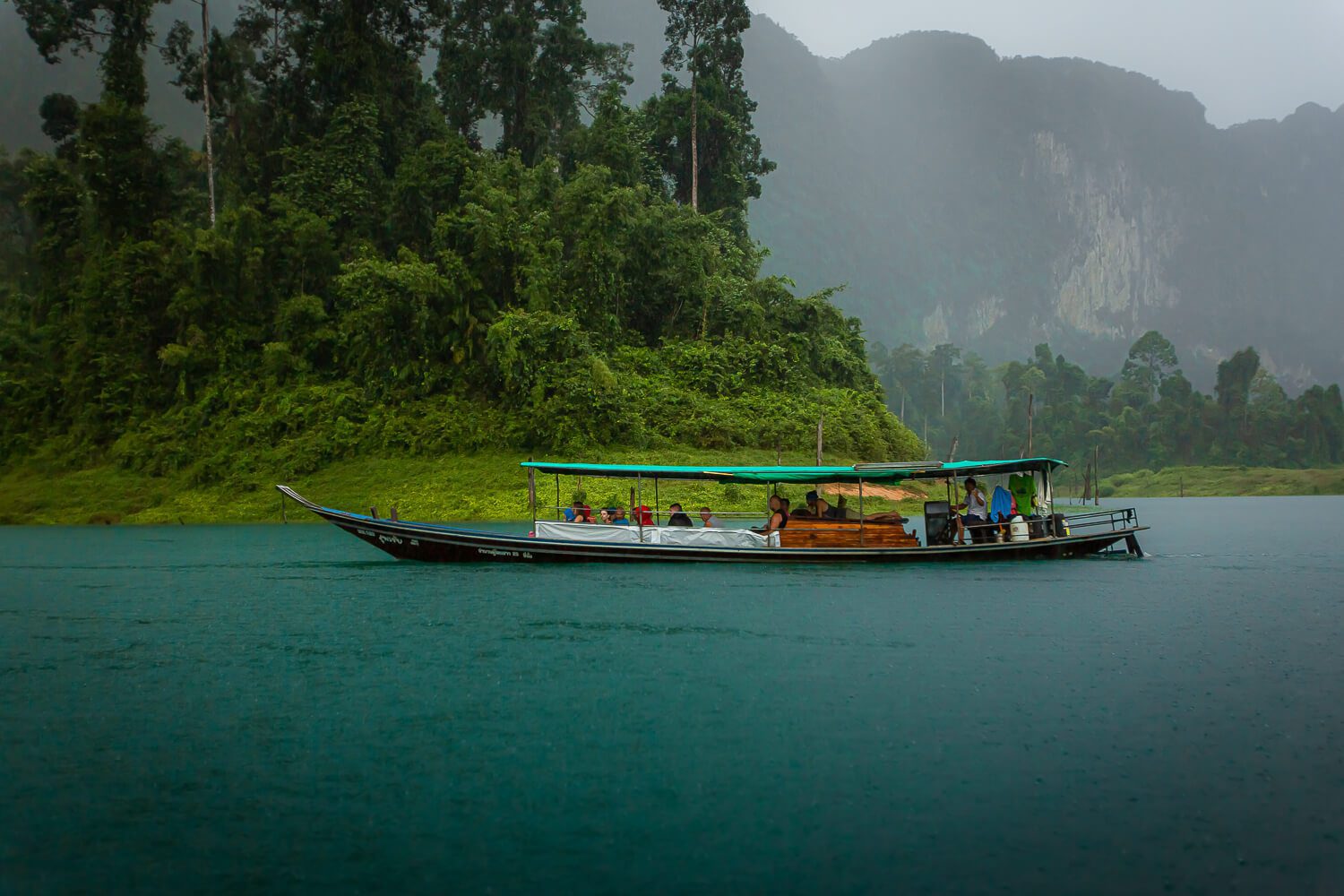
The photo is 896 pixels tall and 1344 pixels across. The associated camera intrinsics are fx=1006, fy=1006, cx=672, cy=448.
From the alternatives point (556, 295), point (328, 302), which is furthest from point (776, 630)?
point (328, 302)

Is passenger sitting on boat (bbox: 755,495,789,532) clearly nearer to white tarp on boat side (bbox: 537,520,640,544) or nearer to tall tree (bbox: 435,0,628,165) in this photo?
white tarp on boat side (bbox: 537,520,640,544)

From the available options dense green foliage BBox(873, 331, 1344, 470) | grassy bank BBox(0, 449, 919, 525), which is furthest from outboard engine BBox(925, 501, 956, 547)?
dense green foliage BBox(873, 331, 1344, 470)

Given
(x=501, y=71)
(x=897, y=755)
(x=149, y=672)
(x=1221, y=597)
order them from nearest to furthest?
(x=897, y=755) → (x=149, y=672) → (x=1221, y=597) → (x=501, y=71)

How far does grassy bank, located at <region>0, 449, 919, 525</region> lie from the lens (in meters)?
38.9

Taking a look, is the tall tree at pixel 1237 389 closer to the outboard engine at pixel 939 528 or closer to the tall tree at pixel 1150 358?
the tall tree at pixel 1150 358

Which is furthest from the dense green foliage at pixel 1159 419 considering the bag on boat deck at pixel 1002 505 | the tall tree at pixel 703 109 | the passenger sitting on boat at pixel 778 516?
the passenger sitting on boat at pixel 778 516

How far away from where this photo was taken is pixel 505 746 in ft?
27.2

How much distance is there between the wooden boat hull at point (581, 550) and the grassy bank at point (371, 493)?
15.8 m

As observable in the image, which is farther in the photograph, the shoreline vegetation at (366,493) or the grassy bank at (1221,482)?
the grassy bank at (1221,482)

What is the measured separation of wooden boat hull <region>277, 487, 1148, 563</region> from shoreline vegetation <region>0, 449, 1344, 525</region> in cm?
1581

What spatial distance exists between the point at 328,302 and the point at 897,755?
45.0 meters

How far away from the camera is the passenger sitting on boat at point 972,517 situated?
22016mm

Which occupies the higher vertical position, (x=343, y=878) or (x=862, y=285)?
(x=862, y=285)

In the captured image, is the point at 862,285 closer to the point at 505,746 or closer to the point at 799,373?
the point at 799,373
